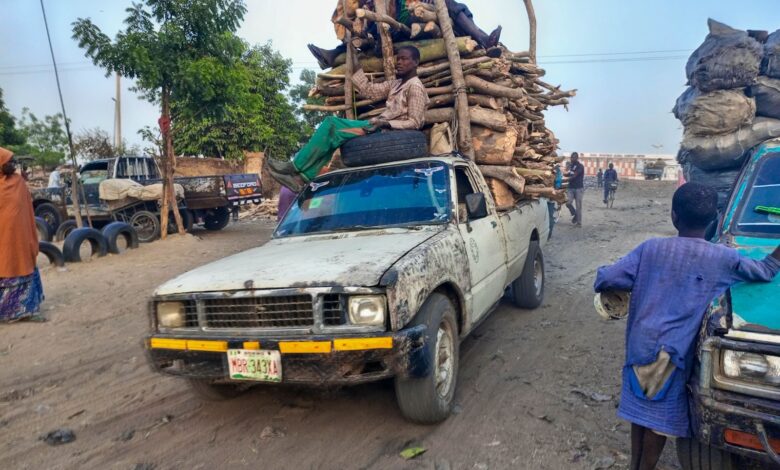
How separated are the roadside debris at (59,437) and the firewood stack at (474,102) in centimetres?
398

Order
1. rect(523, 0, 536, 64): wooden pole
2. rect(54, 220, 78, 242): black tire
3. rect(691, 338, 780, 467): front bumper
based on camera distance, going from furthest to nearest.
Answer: rect(54, 220, 78, 242): black tire → rect(523, 0, 536, 64): wooden pole → rect(691, 338, 780, 467): front bumper

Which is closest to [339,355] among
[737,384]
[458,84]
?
[737,384]

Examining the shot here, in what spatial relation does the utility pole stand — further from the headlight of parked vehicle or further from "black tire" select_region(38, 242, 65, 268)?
the headlight of parked vehicle

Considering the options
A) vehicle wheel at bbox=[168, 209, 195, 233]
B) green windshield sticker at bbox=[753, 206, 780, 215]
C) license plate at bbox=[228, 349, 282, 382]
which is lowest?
vehicle wheel at bbox=[168, 209, 195, 233]

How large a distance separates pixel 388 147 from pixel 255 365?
2374 millimetres

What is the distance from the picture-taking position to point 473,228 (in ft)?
12.9

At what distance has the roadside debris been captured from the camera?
313 cm

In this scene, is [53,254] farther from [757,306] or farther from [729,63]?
[729,63]

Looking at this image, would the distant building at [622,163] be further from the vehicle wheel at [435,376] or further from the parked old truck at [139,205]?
the vehicle wheel at [435,376]

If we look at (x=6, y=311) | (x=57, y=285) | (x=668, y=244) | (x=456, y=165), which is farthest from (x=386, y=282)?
(x=57, y=285)

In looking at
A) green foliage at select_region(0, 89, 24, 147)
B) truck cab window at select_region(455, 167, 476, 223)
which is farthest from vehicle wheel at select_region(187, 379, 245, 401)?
green foliage at select_region(0, 89, 24, 147)

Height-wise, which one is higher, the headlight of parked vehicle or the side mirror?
the side mirror

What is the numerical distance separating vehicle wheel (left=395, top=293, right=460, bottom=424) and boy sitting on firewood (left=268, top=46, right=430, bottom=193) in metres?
2.28

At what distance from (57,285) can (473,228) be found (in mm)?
6890
